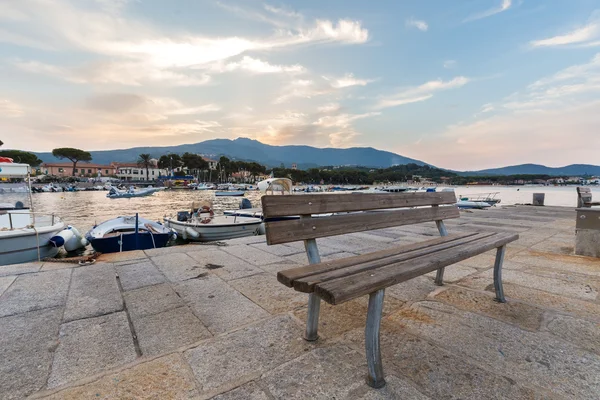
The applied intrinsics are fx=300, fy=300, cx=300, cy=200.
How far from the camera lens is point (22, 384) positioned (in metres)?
1.77

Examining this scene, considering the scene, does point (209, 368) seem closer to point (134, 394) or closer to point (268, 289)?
point (134, 394)

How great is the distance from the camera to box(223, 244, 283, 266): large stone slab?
4.55m

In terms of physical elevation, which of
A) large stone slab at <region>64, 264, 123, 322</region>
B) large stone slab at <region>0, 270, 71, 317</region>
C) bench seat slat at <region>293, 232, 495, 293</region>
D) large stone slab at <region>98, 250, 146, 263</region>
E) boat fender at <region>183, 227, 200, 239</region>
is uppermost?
bench seat slat at <region>293, 232, 495, 293</region>

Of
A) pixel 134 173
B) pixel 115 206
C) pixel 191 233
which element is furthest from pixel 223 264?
pixel 134 173

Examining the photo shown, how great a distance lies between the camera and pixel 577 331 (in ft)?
7.79

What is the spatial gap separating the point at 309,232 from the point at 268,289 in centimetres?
139

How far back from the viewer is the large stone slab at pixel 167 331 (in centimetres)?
219

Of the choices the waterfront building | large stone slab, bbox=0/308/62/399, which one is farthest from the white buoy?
the waterfront building

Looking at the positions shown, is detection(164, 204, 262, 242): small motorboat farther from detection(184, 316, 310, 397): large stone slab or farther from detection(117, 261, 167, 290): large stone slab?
detection(184, 316, 310, 397): large stone slab

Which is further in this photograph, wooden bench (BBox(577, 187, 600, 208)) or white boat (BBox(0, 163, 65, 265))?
white boat (BBox(0, 163, 65, 265))

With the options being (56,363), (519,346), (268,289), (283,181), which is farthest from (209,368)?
(283,181)

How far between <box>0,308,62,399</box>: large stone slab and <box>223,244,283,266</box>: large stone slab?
2.37m

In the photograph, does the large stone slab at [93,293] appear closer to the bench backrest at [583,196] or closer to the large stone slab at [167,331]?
the large stone slab at [167,331]

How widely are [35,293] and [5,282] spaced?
0.73 meters
